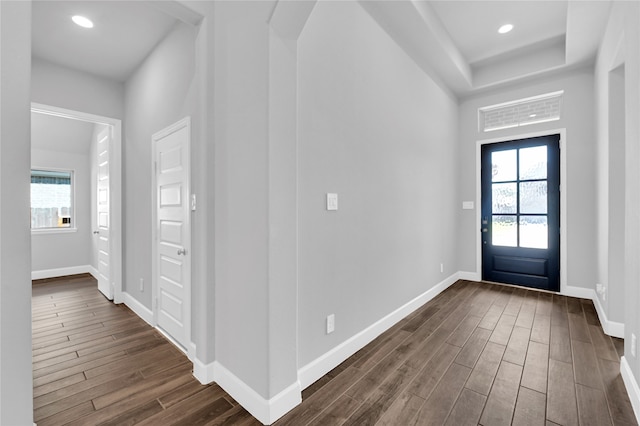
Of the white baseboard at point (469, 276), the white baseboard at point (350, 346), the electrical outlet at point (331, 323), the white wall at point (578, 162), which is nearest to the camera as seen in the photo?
the white baseboard at point (350, 346)

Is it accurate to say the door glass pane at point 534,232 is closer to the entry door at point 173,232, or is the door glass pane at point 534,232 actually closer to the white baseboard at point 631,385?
the white baseboard at point 631,385

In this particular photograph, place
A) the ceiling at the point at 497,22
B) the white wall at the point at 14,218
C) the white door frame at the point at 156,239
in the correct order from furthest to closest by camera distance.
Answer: the ceiling at the point at 497,22
the white door frame at the point at 156,239
the white wall at the point at 14,218

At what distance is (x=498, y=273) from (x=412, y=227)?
222 cm

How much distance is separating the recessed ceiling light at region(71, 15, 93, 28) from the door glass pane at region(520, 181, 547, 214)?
5634 millimetres

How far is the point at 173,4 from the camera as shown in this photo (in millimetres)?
1880

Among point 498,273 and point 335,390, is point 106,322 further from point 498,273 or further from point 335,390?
point 498,273

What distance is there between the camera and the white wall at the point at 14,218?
1217mm

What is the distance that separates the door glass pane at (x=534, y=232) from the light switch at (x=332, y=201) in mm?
3590

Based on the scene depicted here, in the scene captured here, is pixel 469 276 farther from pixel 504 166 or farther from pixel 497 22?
pixel 497 22

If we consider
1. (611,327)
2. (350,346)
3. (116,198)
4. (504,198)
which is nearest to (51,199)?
(116,198)

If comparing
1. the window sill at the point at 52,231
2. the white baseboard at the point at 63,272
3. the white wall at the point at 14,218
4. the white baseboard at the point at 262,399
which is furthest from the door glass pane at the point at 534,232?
the window sill at the point at 52,231

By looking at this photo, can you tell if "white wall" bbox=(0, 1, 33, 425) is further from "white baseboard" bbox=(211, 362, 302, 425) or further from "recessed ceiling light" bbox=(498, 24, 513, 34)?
"recessed ceiling light" bbox=(498, 24, 513, 34)

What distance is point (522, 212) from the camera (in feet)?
14.1

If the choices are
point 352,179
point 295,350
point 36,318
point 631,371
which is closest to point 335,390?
point 295,350
